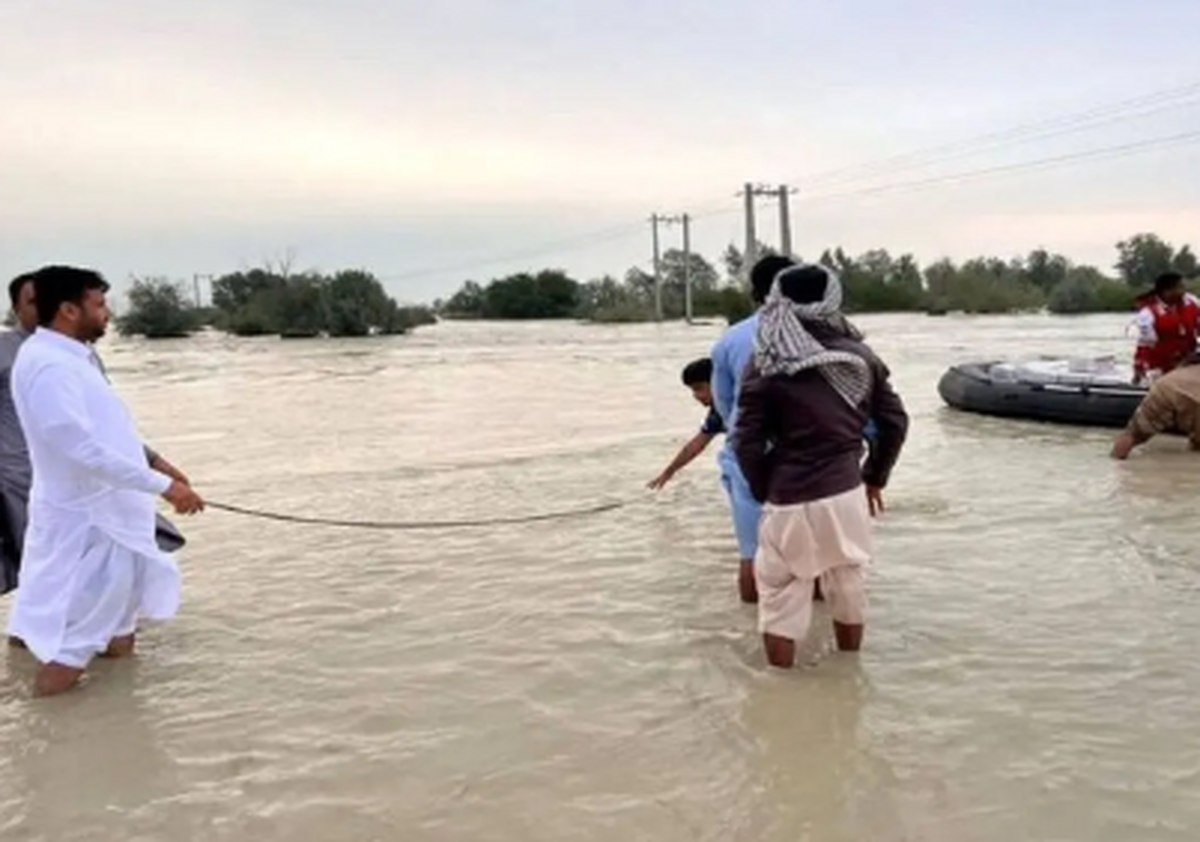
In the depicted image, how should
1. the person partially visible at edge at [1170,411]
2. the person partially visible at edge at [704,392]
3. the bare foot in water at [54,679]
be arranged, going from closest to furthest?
the bare foot in water at [54,679]
the person partially visible at edge at [704,392]
the person partially visible at edge at [1170,411]

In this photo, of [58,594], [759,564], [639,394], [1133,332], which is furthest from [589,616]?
[639,394]

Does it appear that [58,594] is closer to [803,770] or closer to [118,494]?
[118,494]

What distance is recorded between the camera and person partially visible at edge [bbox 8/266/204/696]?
4.07 metres

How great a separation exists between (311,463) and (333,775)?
838cm

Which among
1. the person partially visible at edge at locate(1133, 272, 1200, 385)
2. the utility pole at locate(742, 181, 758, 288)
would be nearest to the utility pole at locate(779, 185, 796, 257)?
the utility pole at locate(742, 181, 758, 288)

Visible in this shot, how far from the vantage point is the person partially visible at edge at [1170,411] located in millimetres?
9375

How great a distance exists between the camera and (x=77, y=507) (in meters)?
4.25

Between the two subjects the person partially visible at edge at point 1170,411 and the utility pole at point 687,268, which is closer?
the person partially visible at edge at point 1170,411

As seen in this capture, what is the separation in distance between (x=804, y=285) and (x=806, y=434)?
0.54 metres

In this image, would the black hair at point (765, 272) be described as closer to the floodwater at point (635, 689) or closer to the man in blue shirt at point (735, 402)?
the man in blue shirt at point (735, 402)

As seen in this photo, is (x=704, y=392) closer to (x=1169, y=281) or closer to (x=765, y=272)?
(x=765, y=272)

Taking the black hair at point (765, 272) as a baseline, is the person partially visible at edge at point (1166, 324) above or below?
below

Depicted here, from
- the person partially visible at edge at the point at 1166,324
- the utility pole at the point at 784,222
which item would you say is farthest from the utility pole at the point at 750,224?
the person partially visible at edge at the point at 1166,324

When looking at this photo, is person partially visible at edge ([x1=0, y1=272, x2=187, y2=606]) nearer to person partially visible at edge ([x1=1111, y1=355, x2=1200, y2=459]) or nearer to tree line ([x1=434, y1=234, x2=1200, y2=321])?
person partially visible at edge ([x1=1111, y1=355, x2=1200, y2=459])
